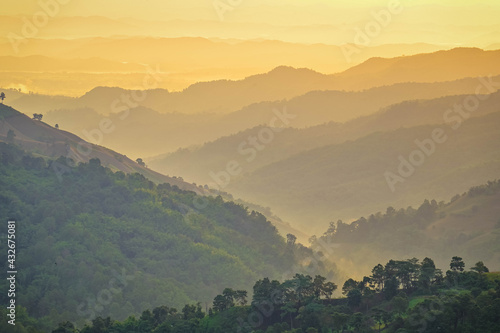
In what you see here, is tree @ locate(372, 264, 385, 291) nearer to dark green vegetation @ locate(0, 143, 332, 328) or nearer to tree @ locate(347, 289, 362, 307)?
tree @ locate(347, 289, 362, 307)

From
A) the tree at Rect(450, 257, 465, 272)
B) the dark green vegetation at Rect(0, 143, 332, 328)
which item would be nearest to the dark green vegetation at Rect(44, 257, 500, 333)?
the tree at Rect(450, 257, 465, 272)

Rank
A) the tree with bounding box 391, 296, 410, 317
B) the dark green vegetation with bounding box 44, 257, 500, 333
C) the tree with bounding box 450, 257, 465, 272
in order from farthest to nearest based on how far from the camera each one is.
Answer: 1. the tree with bounding box 450, 257, 465, 272
2. the tree with bounding box 391, 296, 410, 317
3. the dark green vegetation with bounding box 44, 257, 500, 333

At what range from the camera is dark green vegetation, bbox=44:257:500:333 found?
3248 inches

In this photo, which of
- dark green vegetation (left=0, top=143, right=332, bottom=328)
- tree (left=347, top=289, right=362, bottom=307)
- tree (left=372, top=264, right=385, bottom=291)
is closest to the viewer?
tree (left=347, top=289, right=362, bottom=307)

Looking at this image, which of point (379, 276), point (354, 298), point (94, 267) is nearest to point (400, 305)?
point (354, 298)

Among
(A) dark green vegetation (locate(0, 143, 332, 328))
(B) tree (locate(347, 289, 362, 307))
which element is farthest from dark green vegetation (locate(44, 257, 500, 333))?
(A) dark green vegetation (locate(0, 143, 332, 328))

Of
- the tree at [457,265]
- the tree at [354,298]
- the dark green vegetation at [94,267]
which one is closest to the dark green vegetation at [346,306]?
the tree at [457,265]

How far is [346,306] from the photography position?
91000mm

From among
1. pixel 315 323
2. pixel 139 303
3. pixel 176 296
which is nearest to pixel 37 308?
pixel 139 303

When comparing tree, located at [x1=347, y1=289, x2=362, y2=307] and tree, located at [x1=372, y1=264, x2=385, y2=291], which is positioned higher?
tree, located at [x1=372, y1=264, x2=385, y2=291]

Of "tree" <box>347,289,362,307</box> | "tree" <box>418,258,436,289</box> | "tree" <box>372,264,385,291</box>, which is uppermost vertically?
"tree" <box>372,264,385,291</box>

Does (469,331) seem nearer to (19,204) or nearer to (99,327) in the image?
(99,327)

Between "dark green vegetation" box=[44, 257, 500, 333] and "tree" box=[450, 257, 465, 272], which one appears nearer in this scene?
"dark green vegetation" box=[44, 257, 500, 333]

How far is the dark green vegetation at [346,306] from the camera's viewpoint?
82.5 m
